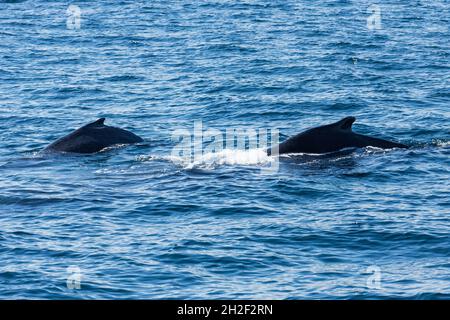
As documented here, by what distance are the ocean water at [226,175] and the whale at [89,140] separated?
1.99 ft

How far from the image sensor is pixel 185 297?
61.6 feet

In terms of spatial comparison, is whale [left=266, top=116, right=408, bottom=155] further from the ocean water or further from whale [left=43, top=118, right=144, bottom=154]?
whale [left=43, top=118, right=144, bottom=154]

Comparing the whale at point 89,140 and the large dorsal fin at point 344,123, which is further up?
the large dorsal fin at point 344,123

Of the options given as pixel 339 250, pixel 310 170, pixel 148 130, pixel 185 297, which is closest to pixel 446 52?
pixel 148 130

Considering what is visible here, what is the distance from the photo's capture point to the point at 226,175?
27828 millimetres

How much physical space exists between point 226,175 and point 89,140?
5.40 meters

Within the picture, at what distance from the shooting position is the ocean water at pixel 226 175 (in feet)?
66.0

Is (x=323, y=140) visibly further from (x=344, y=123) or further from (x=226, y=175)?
(x=226, y=175)

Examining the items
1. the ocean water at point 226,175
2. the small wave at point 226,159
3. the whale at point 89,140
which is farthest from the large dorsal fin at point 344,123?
the whale at point 89,140

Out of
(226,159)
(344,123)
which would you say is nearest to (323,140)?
(344,123)

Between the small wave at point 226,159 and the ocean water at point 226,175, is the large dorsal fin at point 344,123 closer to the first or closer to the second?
the ocean water at point 226,175

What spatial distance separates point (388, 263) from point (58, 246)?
22.5 feet

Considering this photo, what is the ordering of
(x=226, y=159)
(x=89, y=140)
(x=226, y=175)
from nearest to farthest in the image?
(x=226, y=175), (x=226, y=159), (x=89, y=140)
